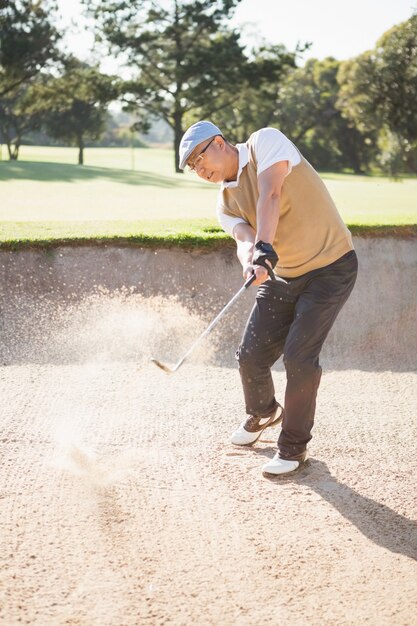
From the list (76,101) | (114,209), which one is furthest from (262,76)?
(114,209)

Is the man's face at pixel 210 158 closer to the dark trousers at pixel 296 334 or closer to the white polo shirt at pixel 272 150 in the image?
the white polo shirt at pixel 272 150

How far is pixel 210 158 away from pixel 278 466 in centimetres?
212

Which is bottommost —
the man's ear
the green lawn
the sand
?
the sand

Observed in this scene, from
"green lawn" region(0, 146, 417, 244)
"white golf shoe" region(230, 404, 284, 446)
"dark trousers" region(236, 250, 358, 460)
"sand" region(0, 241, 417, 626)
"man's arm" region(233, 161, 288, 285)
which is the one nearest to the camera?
"sand" region(0, 241, 417, 626)

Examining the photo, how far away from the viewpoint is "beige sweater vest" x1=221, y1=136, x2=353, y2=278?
4.83 metres

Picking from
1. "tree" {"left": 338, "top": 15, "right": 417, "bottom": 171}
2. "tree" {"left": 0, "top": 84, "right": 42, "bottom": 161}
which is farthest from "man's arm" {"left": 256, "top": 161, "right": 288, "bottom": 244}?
"tree" {"left": 0, "top": 84, "right": 42, "bottom": 161}

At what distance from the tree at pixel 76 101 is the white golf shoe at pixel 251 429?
45.3 metres

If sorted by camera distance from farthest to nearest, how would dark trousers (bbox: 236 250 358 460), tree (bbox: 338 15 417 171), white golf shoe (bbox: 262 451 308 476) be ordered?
1. tree (bbox: 338 15 417 171)
2. white golf shoe (bbox: 262 451 308 476)
3. dark trousers (bbox: 236 250 358 460)

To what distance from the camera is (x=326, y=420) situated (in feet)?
22.0

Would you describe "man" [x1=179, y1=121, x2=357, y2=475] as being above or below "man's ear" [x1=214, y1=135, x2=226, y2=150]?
below

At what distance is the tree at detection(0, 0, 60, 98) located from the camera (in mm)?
48438

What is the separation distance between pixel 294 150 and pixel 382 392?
3701 mm

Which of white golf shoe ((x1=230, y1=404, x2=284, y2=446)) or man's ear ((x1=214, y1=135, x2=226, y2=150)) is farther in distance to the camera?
white golf shoe ((x1=230, y1=404, x2=284, y2=446))

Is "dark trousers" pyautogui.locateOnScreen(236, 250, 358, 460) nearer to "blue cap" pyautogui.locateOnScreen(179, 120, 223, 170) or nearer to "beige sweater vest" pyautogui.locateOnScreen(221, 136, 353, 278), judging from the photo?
"beige sweater vest" pyautogui.locateOnScreen(221, 136, 353, 278)
